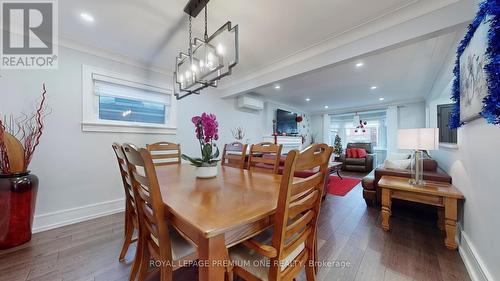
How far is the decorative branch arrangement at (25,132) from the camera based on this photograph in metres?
1.77

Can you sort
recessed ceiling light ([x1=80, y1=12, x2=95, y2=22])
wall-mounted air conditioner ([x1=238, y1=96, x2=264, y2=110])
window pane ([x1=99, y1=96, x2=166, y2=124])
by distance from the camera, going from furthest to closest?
wall-mounted air conditioner ([x1=238, y1=96, x2=264, y2=110]), window pane ([x1=99, y1=96, x2=166, y2=124]), recessed ceiling light ([x1=80, y1=12, x2=95, y2=22])

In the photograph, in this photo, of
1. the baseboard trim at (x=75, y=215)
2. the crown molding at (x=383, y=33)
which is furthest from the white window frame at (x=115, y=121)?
the crown molding at (x=383, y=33)

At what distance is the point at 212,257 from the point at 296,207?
39 centimetres

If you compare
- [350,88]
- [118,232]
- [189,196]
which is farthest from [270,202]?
[350,88]

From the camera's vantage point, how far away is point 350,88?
4.35 metres

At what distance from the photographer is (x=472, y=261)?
137 cm

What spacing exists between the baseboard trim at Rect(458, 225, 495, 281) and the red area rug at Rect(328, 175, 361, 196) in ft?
5.85

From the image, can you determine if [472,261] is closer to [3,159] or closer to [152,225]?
[152,225]

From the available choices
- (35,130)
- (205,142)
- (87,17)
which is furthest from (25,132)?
(205,142)

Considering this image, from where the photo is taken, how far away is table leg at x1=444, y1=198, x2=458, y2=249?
1.68m

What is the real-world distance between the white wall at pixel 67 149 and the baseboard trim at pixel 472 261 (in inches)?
151

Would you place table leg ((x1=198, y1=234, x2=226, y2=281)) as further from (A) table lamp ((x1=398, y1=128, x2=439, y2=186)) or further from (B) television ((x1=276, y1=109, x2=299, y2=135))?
(B) television ((x1=276, y1=109, x2=299, y2=135))

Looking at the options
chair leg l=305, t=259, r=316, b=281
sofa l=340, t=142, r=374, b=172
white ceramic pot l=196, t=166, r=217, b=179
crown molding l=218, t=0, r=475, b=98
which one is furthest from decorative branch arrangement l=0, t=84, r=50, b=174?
sofa l=340, t=142, r=374, b=172

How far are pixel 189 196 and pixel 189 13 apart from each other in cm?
174
